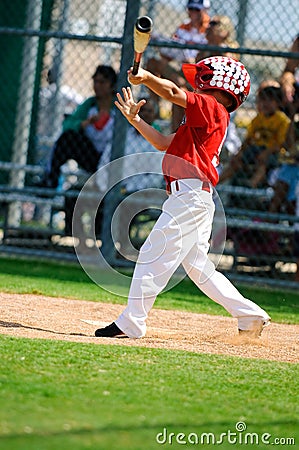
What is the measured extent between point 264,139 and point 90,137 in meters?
1.88

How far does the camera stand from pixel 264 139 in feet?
32.0

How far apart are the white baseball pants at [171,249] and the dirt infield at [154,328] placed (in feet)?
0.64

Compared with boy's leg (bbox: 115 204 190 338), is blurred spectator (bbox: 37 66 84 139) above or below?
above

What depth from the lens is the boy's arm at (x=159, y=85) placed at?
477 centimetres

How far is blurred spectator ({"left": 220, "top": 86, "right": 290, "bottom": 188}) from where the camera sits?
31.6ft

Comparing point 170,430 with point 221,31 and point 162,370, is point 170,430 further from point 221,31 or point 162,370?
point 221,31

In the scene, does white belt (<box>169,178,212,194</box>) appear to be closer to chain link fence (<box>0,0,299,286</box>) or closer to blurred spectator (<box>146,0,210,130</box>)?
chain link fence (<box>0,0,299,286</box>)

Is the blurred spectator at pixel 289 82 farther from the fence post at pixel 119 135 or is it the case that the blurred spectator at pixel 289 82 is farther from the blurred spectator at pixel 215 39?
the fence post at pixel 119 135

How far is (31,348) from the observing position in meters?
4.67

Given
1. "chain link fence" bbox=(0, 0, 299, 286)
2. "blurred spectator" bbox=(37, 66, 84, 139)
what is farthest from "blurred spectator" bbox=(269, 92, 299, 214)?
"blurred spectator" bbox=(37, 66, 84, 139)

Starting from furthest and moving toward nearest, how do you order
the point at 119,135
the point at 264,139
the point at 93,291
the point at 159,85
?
the point at 264,139 < the point at 119,135 < the point at 93,291 < the point at 159,85

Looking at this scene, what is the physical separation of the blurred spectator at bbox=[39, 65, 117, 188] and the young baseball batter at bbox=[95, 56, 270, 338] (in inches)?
176

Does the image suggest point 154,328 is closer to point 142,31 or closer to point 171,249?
point 171,249

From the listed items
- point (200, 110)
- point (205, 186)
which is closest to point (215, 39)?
point (205, 186)
